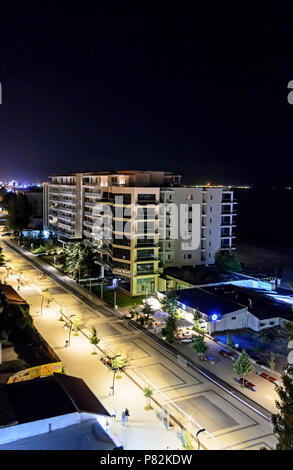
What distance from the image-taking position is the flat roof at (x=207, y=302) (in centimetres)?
3416

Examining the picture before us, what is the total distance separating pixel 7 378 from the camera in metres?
21.9

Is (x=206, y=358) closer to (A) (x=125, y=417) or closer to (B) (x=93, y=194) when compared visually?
(A) (x=125, y=417)

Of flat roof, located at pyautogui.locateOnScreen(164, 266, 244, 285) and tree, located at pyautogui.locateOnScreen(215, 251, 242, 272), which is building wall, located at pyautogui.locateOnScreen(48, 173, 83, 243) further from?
tree, located at pyautogui.locateOnScreen(215, 251, 242, 272)

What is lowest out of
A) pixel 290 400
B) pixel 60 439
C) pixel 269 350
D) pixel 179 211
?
pixel 269 350

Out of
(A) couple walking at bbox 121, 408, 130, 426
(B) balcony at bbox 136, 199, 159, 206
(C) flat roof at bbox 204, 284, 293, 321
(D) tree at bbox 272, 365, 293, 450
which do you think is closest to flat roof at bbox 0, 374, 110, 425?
(A) couple walking at bbox 121, 408, 130, 426

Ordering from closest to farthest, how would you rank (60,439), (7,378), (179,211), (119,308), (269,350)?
1. (60,439)
2. (7,378)
3. (269,350)
4. (119,308)
5. (179,211)

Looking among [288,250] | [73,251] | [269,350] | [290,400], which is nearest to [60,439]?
[290,400]

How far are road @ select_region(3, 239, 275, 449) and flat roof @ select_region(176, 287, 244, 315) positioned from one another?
560 centimetres

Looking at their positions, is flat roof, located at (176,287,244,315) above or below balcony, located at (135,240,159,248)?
below

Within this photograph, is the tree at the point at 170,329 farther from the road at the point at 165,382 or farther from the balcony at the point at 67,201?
the balcony at the point at 67,201

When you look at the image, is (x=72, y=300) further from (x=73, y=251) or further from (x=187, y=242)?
(x=187, y=242)

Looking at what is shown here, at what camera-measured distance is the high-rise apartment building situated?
44.4m

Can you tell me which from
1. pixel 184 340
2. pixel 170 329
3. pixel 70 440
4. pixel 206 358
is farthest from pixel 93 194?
pixel 70 440

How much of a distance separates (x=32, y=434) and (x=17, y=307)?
60.7 ft
